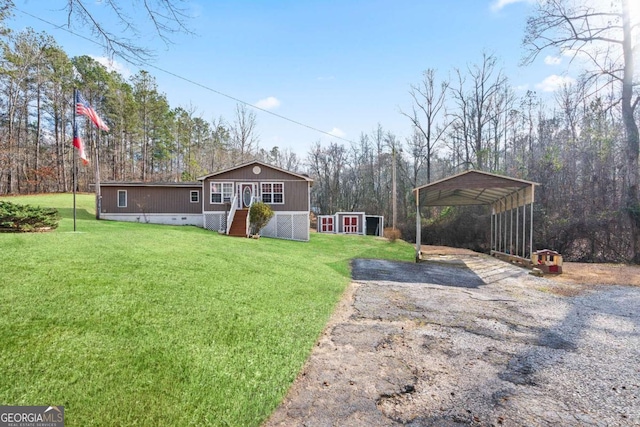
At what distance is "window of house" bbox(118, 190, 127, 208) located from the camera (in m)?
19.2

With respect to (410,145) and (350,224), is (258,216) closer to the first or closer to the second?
(350,224)

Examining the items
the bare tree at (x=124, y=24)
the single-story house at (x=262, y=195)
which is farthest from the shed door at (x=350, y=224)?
the bare tree at (x=124, y=24)

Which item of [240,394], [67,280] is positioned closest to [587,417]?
[240,394]

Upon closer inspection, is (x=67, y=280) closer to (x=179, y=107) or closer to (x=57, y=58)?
(x=57, y=58)

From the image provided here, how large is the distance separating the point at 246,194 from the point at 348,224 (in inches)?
439

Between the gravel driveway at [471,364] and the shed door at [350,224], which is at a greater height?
the shed door at [350,224]

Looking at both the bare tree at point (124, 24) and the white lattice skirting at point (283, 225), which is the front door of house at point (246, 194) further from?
the bare tree at point (124, 24)

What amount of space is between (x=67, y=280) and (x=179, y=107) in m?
37.2

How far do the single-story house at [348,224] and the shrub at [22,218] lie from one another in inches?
776

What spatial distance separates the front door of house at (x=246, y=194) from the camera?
58.5ft

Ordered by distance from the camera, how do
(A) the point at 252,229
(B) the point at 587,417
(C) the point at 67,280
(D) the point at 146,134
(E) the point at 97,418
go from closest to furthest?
(E) the point at 97,418 < (B) the point at 587,417 < (C) the point at 67,280 < (A) the point at 252,229 < (D) the point at 146,134

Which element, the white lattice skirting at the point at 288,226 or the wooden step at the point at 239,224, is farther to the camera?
the white lattice skirting at the point at 288,226

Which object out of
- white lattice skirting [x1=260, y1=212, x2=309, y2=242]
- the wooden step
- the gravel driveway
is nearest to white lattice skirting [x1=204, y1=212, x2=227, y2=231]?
the wooden step

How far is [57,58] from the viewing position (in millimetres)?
26219
